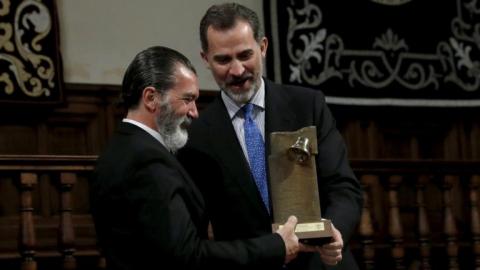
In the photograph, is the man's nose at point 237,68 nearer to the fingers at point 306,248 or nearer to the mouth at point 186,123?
the mouth at point 186,123

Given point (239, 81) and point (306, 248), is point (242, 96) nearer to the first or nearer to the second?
point (239, 81)

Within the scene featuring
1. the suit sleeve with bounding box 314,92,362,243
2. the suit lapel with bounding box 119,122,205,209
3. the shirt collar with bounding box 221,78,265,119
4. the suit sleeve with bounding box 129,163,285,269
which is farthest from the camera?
the shirt collar with bounding box 221,78,265,119

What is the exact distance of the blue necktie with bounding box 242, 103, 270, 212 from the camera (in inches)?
127

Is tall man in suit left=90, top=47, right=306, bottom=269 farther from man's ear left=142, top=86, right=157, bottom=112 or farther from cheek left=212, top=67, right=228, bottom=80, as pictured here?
cheek left=212, top=67, right=228, bottom=80

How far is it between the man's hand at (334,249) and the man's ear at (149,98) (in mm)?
643

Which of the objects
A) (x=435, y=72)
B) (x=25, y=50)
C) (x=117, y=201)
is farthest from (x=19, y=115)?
(x=117, y=201)

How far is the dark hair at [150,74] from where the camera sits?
9.84 ft

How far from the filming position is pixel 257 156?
326cm

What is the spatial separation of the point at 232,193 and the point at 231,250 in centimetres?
34

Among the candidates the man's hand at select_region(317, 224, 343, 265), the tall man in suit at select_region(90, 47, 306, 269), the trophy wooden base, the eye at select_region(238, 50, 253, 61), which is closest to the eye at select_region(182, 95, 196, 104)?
the tall man in suit at select_region(90, 47, 306, 269)

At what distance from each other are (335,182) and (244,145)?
12.4 inches

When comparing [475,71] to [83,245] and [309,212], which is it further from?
[309,212]

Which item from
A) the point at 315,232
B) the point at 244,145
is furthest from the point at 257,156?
the point at 315,232

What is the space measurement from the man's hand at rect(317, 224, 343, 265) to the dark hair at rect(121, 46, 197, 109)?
658mm
